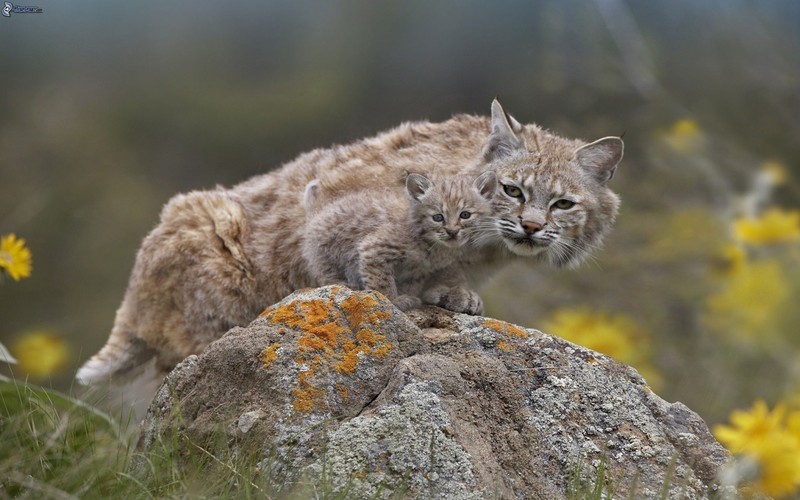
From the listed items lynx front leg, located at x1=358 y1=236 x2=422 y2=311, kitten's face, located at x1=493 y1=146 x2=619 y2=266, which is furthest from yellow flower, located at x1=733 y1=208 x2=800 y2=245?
lynx front leg, located at x1=358 y1=236 x2=422 y2=311

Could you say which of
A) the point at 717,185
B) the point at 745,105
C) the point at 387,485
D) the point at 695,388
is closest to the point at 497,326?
the point at 387,485

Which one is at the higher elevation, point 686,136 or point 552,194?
point 686,136

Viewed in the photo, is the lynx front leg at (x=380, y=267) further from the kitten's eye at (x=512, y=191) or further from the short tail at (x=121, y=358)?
the short tail at (x=121, y=358)

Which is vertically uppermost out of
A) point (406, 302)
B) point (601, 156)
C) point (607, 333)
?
point (601, 156)

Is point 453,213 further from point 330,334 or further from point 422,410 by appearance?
point 422,410

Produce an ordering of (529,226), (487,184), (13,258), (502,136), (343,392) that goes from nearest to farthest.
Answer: (343,392), (13,258), (529,226), (487,184), (502,136)

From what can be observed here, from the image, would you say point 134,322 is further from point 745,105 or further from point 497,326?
point 745,105

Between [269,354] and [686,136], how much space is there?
6890mm

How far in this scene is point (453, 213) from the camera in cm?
588

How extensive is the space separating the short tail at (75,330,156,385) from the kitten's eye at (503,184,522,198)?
2.41m

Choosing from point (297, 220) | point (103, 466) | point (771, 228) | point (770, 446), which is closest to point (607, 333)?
point (771, 228)

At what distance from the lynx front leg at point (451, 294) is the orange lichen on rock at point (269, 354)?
1334mm

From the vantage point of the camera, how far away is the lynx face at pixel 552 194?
238 inches

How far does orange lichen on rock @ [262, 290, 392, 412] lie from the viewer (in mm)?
4605
